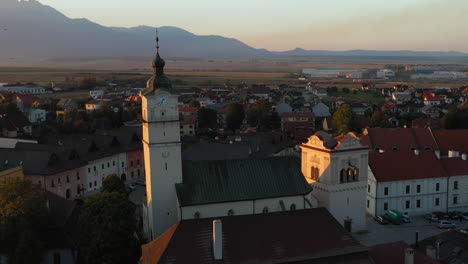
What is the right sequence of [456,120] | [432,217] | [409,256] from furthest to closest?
1. [456,120]
2. [432,217]
3. [409,256]

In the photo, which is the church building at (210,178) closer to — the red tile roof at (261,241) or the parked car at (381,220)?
the red tile roof at (261,241)

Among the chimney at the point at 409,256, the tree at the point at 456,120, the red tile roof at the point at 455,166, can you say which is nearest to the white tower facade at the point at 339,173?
the chimney at the point at 409,256

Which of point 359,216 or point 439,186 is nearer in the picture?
point 359,216

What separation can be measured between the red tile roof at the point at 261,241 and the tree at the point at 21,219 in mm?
8477

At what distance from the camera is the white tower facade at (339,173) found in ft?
125

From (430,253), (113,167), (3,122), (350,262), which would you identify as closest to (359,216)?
(430,253)

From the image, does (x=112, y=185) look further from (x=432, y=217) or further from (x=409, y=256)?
(x=432, y=217)

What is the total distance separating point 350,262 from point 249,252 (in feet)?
20.0

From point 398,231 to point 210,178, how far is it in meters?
19.0

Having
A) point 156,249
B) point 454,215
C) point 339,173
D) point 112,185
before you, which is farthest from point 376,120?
point 156,249

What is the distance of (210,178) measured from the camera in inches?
1417

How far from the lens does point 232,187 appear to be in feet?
118

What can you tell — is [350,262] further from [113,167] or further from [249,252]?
[113,167]

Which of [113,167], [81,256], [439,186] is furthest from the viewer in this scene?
[113,167]
